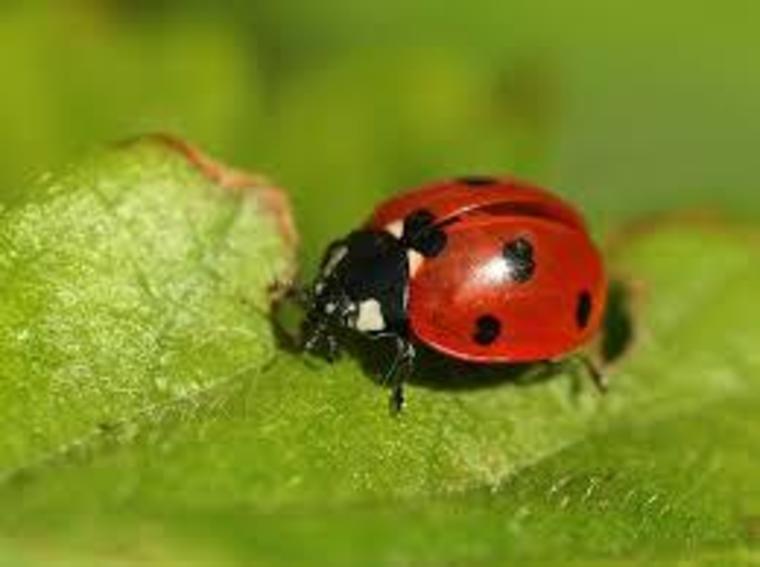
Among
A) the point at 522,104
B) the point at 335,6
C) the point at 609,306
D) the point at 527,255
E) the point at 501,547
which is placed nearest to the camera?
the point at 501,547

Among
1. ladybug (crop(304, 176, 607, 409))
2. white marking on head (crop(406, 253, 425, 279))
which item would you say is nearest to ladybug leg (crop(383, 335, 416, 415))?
ladybug (crop(304, 176, 607, 409))

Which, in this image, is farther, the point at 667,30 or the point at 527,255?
the point at 667,30

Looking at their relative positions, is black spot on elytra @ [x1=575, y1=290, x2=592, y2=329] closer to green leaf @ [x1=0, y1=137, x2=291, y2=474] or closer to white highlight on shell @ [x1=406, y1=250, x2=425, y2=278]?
white highlight on shell @ [x1=406, y1=250, x2=425, y2=278]

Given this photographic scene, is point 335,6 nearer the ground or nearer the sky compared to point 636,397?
nearer the sky

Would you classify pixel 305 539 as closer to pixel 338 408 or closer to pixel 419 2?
pixel 338 408

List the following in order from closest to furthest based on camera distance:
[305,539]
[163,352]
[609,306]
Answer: [305,539]
[163,352]
[609,306]

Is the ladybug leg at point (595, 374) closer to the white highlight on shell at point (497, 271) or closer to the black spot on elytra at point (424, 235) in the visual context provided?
A: the white highlight on shell at point (497, 271)

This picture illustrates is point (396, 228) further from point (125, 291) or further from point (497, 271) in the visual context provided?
point (125, 291)

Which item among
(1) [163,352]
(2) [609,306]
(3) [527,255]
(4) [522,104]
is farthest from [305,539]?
(4) [522,104]
